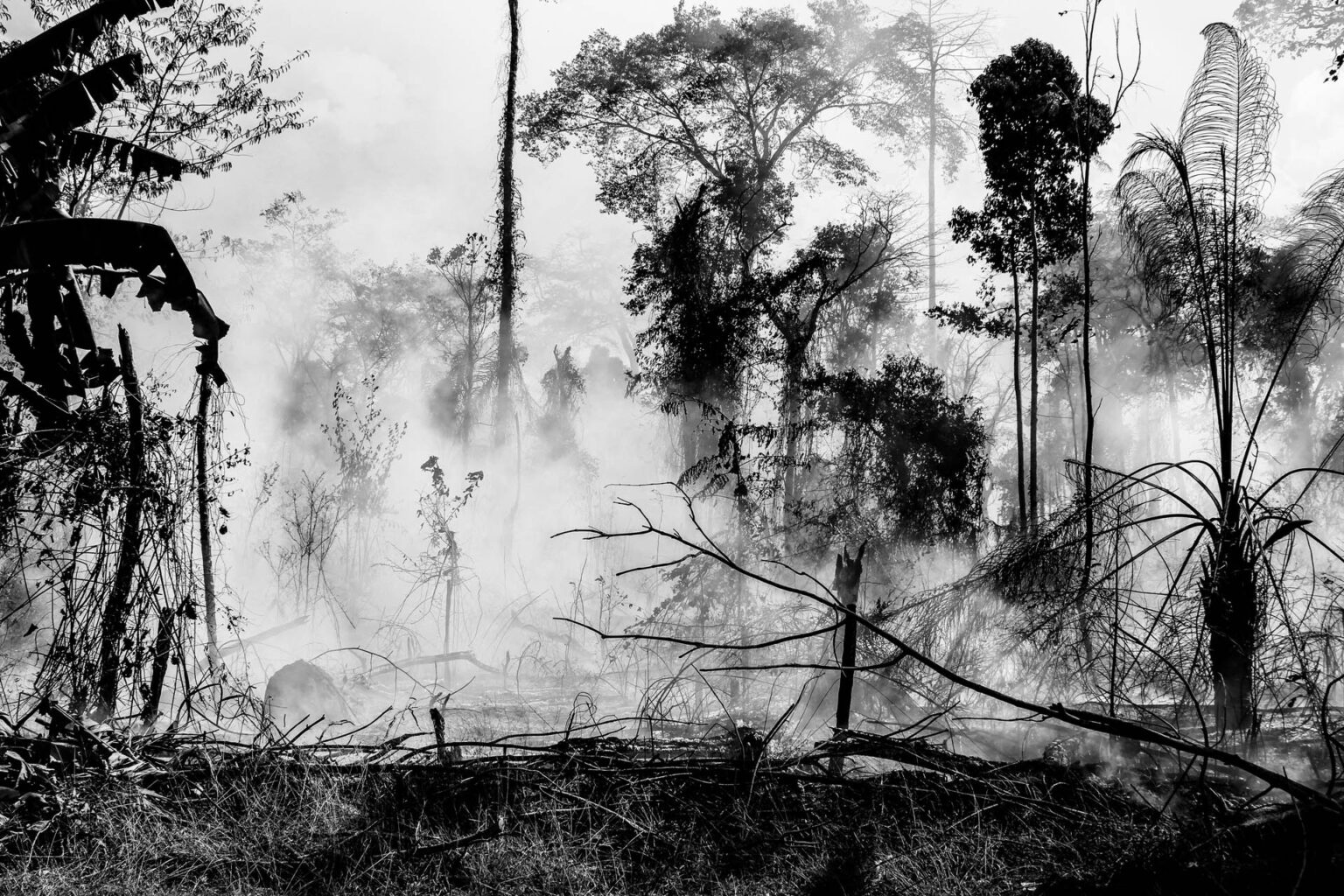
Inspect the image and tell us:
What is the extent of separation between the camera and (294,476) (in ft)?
56.3

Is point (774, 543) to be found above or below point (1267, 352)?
below

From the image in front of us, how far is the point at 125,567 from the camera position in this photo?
4.40 metres

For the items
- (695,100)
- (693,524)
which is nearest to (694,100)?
(695,100)

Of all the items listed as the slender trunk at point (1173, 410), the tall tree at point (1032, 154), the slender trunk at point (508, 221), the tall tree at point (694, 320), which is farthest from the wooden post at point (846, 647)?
the slender trunk at point (1173, 410)

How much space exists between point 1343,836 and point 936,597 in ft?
15.2

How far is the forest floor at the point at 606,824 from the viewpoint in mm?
3205

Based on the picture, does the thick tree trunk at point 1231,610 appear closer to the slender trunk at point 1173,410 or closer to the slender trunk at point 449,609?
the slender trunk at point 449,609

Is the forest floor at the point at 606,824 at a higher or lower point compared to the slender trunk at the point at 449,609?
lower

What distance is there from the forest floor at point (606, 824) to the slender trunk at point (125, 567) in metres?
0.79

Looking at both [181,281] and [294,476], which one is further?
[294,476]

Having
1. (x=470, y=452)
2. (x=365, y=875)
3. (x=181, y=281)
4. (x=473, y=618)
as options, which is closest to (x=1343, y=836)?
(x=365, y=875)

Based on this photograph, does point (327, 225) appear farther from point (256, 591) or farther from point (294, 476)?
point (256, 591)

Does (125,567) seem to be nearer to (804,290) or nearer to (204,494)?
(204,494)

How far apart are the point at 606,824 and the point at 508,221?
14.5 m
